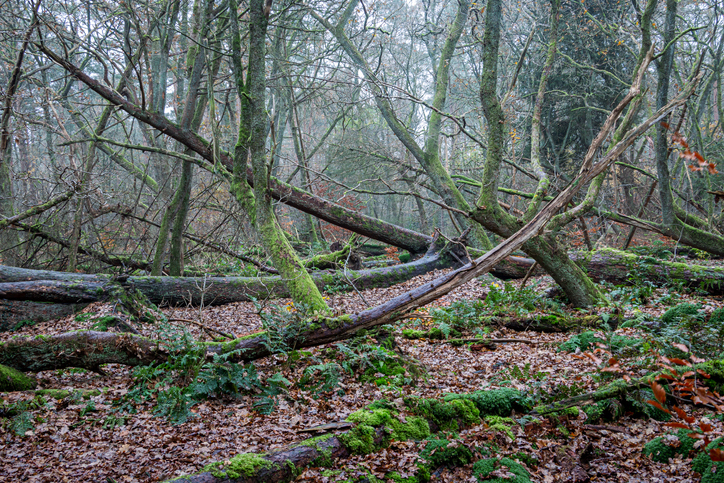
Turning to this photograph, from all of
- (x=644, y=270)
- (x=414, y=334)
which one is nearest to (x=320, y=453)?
(x=414, y=334)

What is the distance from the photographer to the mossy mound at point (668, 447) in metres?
2.98

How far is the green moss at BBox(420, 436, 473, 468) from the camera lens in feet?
10.2

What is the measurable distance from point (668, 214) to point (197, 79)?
1017 cm

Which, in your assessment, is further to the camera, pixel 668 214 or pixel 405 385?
pixel 668 214

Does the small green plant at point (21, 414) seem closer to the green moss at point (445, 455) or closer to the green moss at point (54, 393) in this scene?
the green moss at point (54, 393)

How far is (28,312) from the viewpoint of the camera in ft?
24.7

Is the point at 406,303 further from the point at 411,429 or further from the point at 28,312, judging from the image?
the point at 28,312

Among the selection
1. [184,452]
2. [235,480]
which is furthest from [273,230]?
[235,480]

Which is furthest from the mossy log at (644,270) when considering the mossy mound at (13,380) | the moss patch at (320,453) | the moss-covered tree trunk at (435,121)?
the mossy mound at (13,380)

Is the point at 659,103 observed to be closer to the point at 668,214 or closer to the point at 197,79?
the point at 668,214

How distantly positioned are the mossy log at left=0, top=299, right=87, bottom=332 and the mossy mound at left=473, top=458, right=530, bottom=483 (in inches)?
291

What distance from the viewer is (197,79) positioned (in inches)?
328

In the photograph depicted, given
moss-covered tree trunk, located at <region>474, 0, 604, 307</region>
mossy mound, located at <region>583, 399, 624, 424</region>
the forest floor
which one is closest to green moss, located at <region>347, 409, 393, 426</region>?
the forest floor

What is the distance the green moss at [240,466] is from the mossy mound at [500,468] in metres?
1.39
